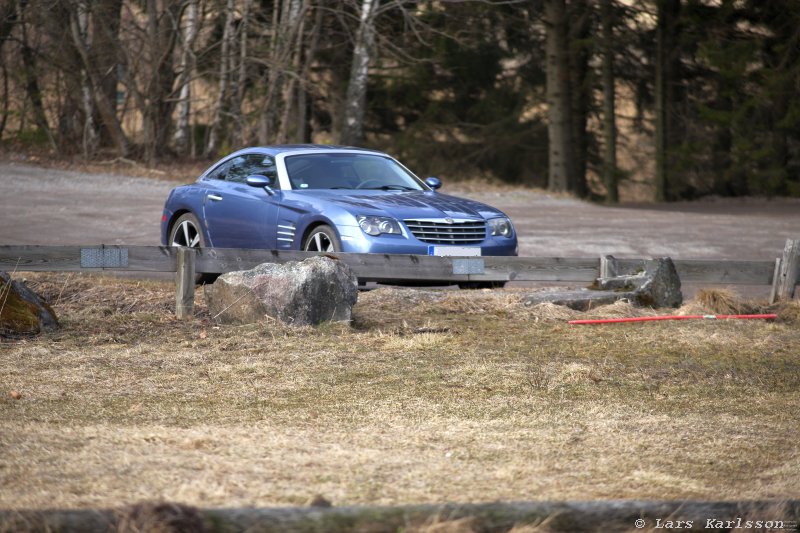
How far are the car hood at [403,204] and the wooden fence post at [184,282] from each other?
6.12 ft

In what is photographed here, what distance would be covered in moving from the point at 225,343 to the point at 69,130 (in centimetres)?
2403

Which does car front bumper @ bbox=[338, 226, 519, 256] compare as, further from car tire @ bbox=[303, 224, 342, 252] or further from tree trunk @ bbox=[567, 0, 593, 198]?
tree trunk @ bbox=[567, 0, 593, 198]

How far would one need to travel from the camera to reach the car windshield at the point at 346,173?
12305mm

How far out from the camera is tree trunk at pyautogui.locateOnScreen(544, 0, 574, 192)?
106 feet

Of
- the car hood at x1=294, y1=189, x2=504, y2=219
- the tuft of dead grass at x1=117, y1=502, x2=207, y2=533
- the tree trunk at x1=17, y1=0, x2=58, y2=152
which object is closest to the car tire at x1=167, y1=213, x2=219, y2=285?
the car hood at x1=294, y1=189, x2=504, y2=219

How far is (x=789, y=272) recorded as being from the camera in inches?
460

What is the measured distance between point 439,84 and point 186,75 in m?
10.1

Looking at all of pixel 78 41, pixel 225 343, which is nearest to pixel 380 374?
pixel 225 343

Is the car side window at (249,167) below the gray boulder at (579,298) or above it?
above

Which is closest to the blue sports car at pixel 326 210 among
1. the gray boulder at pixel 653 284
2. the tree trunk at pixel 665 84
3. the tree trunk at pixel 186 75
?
the gray boulder at pixel 653 284

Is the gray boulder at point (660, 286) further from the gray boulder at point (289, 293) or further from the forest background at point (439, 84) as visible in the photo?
the forest background at point (439, 84)

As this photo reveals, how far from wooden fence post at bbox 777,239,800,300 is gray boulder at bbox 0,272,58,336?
7120mm

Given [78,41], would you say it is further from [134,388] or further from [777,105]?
[134,388]

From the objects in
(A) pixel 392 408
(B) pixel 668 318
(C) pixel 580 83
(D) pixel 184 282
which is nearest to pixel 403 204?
(D) pixel 184 282
